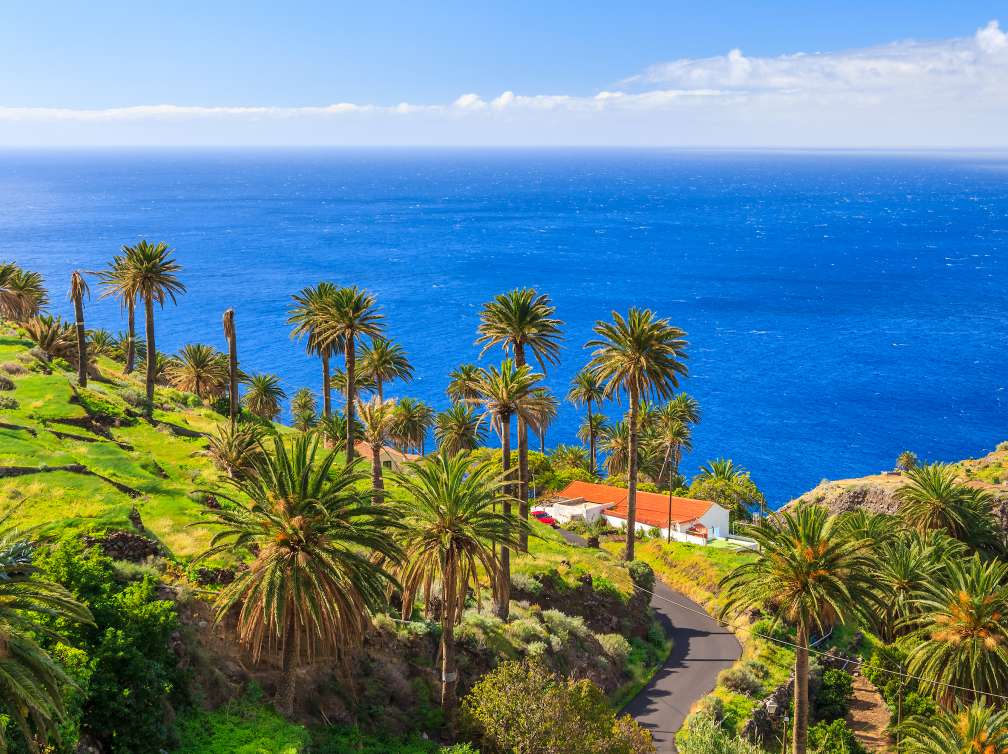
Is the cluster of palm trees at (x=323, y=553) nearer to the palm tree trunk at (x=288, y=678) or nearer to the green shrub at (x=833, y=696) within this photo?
the palm tree trunk at (x=288, y=678)

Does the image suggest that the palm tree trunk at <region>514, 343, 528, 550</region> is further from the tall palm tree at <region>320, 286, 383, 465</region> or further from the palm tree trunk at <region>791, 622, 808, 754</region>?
the palm tree trunk at <region>791, 622, 808, 754</region>

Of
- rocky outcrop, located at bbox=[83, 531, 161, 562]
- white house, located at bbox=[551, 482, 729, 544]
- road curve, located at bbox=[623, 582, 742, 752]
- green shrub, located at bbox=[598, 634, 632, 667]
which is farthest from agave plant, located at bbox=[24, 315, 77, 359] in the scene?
road curve, located at bbox=[623, 582, 742, 752]

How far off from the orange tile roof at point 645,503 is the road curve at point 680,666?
1676cm

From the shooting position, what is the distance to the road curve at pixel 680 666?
38.0 metres

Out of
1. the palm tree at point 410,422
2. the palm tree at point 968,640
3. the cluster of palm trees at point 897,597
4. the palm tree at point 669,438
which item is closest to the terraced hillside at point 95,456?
the palm tree at point 410,422

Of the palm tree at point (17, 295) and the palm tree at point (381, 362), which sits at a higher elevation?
the palm tree at point (17, 295)

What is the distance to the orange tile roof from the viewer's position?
2886 inches

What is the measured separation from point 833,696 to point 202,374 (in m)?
58.1

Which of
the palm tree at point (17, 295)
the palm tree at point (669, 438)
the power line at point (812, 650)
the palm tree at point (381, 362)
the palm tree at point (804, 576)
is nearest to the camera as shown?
the palm tree at point (804, 576)

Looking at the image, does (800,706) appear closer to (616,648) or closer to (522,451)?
(616,648)

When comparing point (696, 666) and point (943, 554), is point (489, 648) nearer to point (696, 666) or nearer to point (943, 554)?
point (696, 666)

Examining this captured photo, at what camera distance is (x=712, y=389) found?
13762 centimetres

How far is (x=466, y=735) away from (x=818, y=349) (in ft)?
480

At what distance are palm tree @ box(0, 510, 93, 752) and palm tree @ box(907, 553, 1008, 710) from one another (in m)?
37.7
